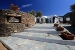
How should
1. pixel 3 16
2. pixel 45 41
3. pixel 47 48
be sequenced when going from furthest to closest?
pixel 3 16 → pixel 45 41 → pixel 47 48

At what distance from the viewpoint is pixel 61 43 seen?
17.1 ft

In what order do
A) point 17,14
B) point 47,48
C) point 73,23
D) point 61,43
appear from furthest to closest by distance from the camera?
point 73,23 < point 17,14 < point 61,43 < point 47,48

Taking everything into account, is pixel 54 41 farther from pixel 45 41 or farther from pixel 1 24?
pixel 1 24

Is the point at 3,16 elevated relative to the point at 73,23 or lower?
elevated

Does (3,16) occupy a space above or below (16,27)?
above

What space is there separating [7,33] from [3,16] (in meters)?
1.53

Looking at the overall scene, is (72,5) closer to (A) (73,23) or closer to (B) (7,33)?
(A) (73,23)

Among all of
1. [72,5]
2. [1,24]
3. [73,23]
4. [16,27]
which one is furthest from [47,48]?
[72,5]

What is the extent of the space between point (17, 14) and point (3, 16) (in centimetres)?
130

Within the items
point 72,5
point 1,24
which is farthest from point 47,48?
point 72,5

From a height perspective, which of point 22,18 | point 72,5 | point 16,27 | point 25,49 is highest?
point 72,5

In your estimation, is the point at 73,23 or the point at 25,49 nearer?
the point at 25,49

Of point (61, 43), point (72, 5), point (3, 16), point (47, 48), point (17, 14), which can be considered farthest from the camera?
point (72, 5)

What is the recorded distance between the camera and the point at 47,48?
4.58 meters
